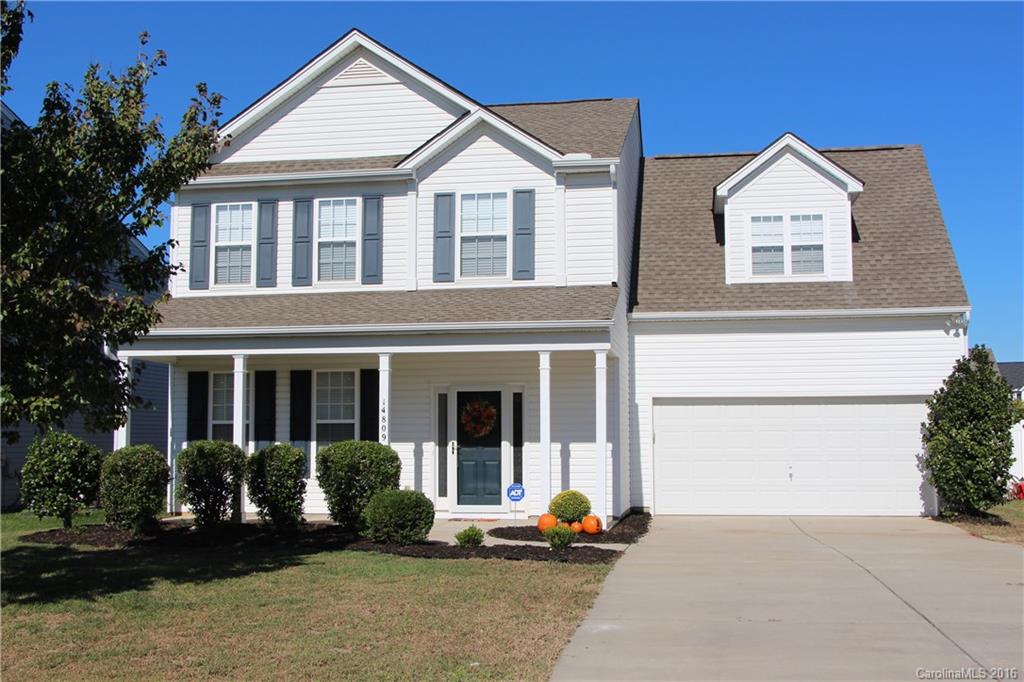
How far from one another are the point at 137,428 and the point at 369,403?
9437 mm

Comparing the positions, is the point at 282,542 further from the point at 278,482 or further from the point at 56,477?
the point at 56,477

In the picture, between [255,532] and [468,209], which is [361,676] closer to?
[255,532]

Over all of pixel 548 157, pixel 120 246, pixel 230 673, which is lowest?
pixel 230 673

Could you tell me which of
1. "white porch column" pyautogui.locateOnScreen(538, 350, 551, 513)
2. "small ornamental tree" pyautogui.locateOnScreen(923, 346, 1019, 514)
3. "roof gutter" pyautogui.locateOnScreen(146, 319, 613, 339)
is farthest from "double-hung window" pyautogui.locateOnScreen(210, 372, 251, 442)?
"small ornamental tree" pyautogui.locateOnScreen(923, 346, 1019, 514)

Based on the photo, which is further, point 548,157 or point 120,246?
point 548,157

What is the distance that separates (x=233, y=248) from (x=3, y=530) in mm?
6182

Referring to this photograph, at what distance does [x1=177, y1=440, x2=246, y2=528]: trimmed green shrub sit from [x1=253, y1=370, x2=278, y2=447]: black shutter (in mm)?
2959

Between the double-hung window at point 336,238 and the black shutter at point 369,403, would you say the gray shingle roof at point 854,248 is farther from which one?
the double-hung window at point 336,238

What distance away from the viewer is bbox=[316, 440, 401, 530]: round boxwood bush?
1420cm

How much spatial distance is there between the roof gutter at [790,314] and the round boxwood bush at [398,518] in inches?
244

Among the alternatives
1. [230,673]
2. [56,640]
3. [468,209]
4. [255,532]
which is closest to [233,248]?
[468,209]

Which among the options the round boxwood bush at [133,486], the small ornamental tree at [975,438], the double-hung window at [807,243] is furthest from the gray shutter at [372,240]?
the small ornamental tree at [975,438]

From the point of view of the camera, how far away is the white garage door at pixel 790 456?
675 inches

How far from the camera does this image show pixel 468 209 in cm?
1705
